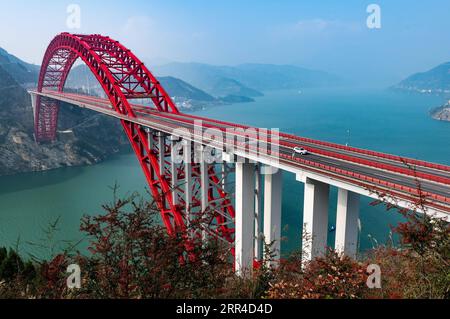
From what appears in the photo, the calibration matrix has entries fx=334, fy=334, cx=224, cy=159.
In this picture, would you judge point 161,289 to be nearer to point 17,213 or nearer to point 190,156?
point 190,156

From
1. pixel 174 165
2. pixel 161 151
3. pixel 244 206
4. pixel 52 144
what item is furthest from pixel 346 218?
pixel 52 144

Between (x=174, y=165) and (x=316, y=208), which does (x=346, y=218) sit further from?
(x=174, y=165)

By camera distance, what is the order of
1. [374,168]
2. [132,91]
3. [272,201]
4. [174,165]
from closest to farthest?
[374,168] → [272,201] → [174,165] → [132,91]

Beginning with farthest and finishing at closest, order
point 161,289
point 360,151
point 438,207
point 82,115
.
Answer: point 82,115 < point 360,151 < point 438,207 < point 161,289

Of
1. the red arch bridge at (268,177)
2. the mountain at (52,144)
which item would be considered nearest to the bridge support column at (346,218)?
the red arch bridge at (268,177)

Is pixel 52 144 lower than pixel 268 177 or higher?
lower
